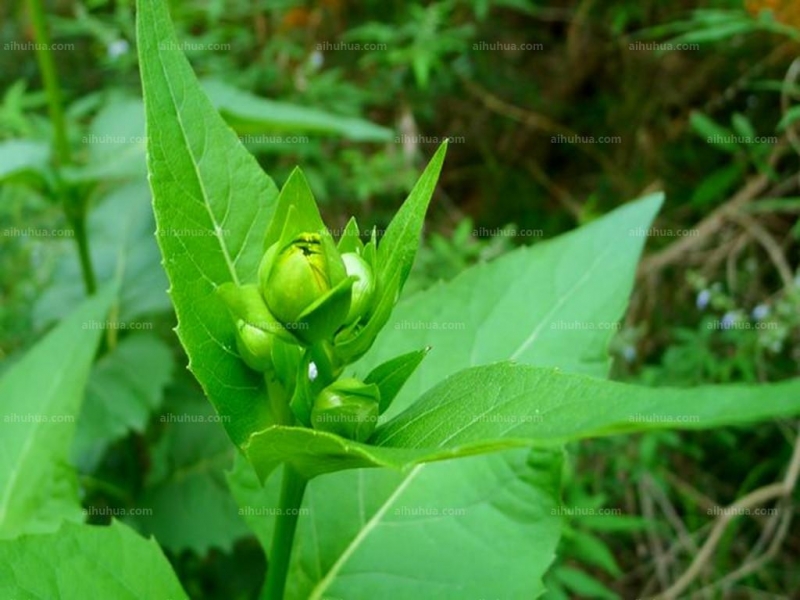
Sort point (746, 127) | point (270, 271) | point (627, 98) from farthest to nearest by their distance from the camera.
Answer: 1. point (627, 98)
2. point (746, 127)
3. point (270, 271)

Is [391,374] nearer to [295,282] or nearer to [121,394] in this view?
[295,282]

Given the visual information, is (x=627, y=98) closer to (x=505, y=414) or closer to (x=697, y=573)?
(x=697, y=573)

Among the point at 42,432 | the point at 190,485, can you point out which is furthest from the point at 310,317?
the point at 190,485

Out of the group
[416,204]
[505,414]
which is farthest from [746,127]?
[505,414]

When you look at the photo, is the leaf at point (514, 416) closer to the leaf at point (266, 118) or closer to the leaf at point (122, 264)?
the leaf at point (266, 118)

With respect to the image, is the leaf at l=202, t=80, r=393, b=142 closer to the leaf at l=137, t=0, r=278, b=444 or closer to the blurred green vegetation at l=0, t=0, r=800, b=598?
the blurred green vegetation at l=0, t=0, r=800, b=598

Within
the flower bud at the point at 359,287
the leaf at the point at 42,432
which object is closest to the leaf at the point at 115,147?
the leaf at the point at 42,432
